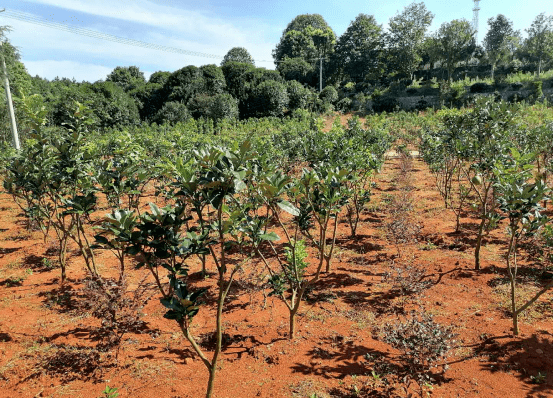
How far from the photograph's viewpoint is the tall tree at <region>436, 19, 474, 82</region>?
3189cm

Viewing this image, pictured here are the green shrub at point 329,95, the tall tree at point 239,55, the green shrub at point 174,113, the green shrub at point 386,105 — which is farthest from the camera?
the tall tree at point 239,55

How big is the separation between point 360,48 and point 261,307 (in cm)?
4546

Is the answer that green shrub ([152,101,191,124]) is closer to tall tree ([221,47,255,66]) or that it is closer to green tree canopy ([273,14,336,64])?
green tree canopy ([273,14,336,64])

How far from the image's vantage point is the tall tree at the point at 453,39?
31.9m

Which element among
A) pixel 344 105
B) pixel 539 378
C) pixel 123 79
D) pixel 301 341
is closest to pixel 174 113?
pixel 123 79

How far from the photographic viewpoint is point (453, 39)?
32438mm

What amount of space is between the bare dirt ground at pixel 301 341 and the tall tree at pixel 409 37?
38.5 m

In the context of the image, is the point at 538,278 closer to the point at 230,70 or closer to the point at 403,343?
the point at 403,343

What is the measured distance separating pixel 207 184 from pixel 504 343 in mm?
4028

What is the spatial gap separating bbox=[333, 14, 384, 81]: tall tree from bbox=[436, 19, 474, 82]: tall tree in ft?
31.4

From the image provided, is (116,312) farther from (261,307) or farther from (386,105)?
(386,105)

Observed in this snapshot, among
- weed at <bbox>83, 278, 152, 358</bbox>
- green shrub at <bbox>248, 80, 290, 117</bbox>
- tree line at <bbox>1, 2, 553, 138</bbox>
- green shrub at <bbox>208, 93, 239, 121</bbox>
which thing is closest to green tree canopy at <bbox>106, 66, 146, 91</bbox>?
tree line at <bbox>1, 2, 553, 138</bbox>

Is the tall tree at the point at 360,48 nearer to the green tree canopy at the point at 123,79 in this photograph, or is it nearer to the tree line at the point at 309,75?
the tree line at the point at 309,75

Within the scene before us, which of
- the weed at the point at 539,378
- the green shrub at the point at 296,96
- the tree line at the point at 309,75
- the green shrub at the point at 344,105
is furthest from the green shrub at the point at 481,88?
the weed at the point at 539,378
